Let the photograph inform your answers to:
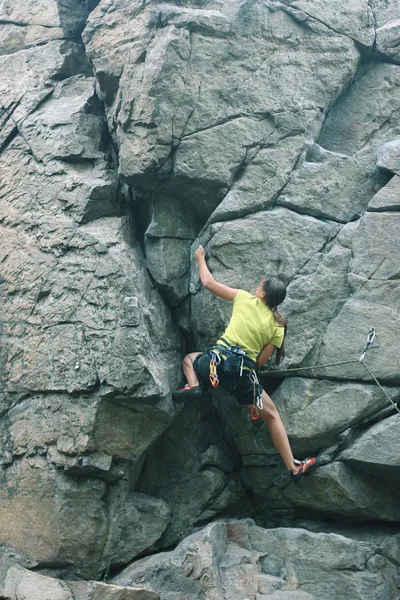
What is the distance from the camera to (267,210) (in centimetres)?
635

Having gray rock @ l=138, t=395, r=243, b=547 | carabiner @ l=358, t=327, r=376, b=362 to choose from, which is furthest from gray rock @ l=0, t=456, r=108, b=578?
carabiner @ l=358, t=327, r=376, b=362

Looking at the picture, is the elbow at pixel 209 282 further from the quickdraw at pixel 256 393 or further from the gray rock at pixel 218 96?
the quickdraw at pixel 256 393

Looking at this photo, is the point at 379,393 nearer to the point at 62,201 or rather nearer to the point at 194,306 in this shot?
the point at 194,306

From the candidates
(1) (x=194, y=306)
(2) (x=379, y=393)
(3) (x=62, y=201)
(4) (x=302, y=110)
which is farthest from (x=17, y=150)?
(2) (x=379, y=393)

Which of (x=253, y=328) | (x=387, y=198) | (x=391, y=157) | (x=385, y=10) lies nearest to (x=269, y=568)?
(x=253, y=328)

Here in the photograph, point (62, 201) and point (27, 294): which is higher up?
point (62, 201)

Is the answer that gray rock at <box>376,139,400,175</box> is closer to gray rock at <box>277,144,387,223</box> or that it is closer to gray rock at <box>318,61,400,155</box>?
gray rock at <box>277,144,387,223</box>

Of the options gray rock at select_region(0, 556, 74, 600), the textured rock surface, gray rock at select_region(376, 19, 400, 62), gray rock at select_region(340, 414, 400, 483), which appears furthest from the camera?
gray rock at select_region(376, 19, 400, 62)

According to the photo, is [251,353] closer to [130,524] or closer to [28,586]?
[130,524]

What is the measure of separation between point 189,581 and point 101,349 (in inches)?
79.9

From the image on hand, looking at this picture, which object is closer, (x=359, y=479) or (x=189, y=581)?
(x=189, y=581)

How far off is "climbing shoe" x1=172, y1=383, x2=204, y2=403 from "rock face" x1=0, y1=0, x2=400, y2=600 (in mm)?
208

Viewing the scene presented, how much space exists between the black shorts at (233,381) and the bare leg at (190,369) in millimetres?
138

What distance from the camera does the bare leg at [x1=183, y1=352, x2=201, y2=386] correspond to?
19.9 feet
